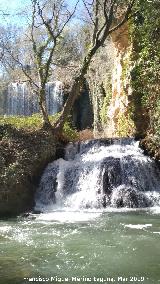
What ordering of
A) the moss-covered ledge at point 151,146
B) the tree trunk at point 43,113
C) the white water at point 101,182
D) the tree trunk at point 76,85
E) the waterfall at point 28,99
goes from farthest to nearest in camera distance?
the waterfall at point 28,99 < the tree trunk at point 76,85 < the tree trunk at point 43,113 < the moss-covered ledge at point 151,146 < the white water at point 101,182

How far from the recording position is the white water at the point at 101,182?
41.4 feet

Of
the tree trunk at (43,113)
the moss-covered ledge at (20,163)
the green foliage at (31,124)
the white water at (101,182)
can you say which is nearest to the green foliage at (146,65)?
the white water at (101,182)

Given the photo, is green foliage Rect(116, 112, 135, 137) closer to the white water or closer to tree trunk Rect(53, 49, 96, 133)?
the white water

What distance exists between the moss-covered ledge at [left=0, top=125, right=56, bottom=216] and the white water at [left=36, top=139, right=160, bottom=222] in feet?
1.22

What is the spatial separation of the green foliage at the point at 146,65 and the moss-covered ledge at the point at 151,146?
0.29 m

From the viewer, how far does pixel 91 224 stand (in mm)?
9578

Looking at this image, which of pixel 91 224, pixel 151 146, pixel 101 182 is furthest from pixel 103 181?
pixel 91 224

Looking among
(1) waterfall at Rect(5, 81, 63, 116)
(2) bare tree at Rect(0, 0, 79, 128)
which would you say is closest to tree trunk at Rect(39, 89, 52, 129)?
(2) bare tree at Rect(0, 0, 79, 128)

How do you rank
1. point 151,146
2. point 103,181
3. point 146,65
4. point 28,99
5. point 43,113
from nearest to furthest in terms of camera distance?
point 103,181 < point 151,146 < point 146,65 < point 43,113 < point 28,99

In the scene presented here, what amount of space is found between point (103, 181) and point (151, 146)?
7.77 ft

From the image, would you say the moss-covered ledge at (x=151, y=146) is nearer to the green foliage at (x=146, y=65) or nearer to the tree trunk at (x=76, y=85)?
the green foliage at (x=146, y=65)

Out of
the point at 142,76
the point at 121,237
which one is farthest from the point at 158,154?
the point at 121,237

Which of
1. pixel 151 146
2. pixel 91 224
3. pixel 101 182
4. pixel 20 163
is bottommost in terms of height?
pixel 91 224

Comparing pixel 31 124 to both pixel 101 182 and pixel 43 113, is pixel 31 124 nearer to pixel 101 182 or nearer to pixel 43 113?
pixel 43 113
